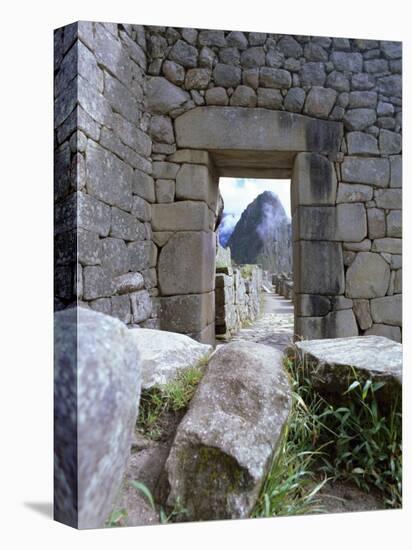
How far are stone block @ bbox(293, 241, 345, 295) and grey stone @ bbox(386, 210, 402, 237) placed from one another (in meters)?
0.34

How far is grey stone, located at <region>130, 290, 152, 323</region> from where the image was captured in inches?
108

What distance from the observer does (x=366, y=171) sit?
122 inches

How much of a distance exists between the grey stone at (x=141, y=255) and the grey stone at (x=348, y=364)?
40.7 inches

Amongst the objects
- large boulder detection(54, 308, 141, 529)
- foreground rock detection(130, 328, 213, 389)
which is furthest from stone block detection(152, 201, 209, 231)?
large boulder detection(54, 308, 141, 529)

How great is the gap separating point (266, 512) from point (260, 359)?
697 millimetres

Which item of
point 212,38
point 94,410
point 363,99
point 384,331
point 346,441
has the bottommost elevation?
point 346,441

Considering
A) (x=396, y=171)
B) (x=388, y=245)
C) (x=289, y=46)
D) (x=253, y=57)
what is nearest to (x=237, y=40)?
(x=253, y=57)

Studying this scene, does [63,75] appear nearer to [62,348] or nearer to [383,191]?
[62,348]

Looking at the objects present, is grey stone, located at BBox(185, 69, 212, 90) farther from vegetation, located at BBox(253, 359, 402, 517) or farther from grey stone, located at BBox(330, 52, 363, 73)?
vegetation, located at BBox(253, 359, 402, 517)

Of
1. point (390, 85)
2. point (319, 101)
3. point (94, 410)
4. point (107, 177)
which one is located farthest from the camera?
point (319, 101)

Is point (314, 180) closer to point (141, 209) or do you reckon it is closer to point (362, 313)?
point (362, 313)

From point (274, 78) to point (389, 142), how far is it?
2.78ft

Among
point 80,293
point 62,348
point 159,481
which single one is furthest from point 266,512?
point 80,293

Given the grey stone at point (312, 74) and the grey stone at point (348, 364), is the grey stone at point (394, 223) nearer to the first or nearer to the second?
the grey stone at point (348, 364)
